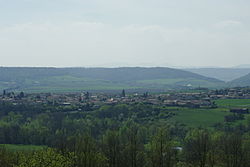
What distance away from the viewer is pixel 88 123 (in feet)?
311

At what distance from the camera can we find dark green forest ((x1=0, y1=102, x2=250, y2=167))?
46922 millimetres

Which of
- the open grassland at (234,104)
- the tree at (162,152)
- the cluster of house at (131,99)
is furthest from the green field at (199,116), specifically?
the tree at (162,152)

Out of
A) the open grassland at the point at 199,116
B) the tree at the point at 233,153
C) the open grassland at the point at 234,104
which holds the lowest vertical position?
the open grassland at the point at 199,116

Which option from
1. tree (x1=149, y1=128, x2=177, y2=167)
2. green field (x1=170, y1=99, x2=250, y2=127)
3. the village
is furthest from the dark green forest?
the village

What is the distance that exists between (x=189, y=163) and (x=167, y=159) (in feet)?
21.7

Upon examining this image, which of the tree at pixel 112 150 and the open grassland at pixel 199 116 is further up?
the tree at pixel 112 150

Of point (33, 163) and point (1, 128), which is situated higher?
point (33, 163)

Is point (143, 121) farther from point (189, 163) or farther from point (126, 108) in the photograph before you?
point (189, 163)

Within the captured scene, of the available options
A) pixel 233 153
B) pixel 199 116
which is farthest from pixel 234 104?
pixel 233 153

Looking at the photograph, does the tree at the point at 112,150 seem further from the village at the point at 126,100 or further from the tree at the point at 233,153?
the village at the point at 126,100

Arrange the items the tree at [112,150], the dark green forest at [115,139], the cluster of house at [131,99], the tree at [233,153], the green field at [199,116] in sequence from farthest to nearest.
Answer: the cluster of house at [131,99], the green field at [199,116], the tree at [112,150], the tree at [233,153], the dark green forest at [115,139]

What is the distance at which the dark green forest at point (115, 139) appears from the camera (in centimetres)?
4692

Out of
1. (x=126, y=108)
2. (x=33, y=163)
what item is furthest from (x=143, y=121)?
(x=33, y=163)

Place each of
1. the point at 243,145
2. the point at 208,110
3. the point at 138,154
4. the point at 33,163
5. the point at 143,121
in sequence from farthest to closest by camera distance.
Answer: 1. the point at 208,110
2. the point at 143,121
3. the point at 243,145
4. the point at 138,154
5. the point at 33,163
